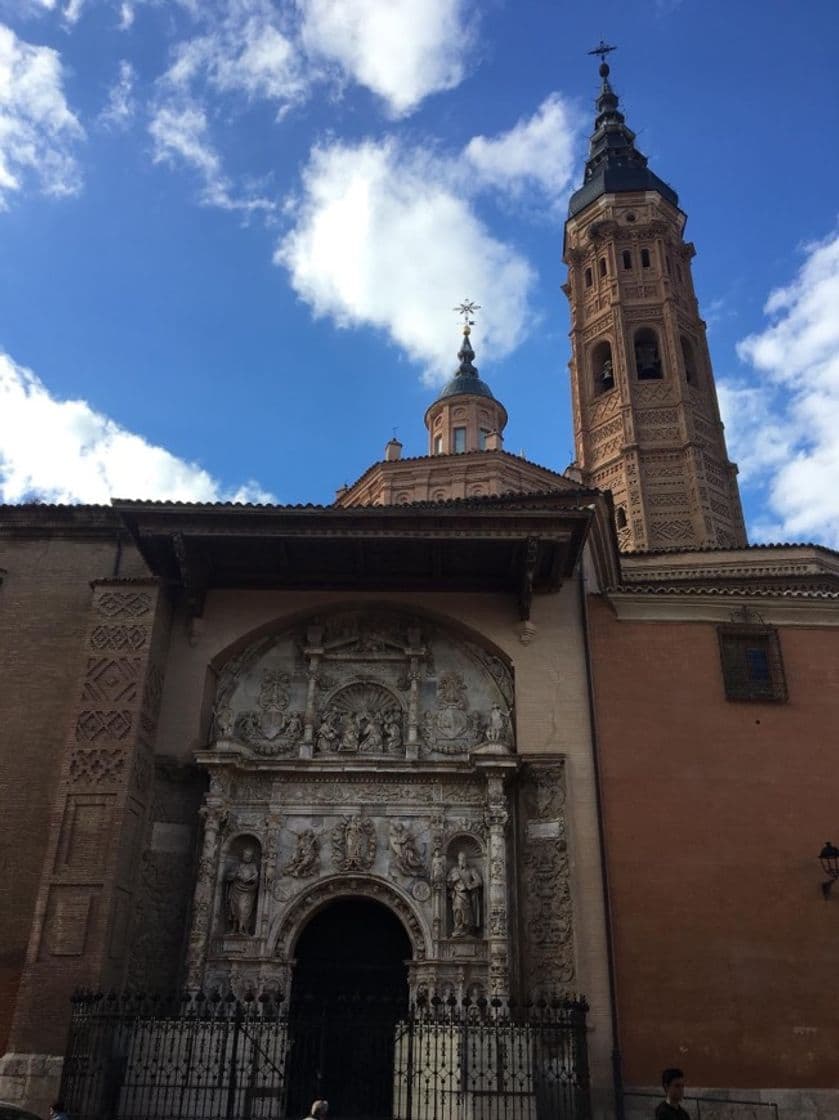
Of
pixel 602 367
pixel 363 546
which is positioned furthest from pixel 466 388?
pixel 363 546

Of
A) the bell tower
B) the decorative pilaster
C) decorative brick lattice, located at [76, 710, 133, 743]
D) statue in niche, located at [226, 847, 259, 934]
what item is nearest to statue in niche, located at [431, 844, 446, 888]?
statue in niche, located at [226, 847, 259, 934]

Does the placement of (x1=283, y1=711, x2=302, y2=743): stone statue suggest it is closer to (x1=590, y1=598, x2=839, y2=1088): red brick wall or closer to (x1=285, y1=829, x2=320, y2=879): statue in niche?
(x1=285, y1=829, x2=320, y2=879): statue in niche

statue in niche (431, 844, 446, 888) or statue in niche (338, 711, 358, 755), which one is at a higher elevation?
statue in niche (338, 711, 358, 755)

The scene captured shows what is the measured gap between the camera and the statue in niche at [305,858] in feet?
43.0

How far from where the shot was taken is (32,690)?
13.8m

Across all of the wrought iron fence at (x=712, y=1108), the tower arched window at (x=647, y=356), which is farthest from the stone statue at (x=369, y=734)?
the tower arched window at (x=647, y=356)

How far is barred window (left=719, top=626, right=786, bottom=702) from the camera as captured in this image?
13766mm

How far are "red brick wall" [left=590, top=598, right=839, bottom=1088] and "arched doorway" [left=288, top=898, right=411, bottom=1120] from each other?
3088 millimetres

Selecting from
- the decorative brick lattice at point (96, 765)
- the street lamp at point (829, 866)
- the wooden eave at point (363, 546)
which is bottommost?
the street lamp at point (829, 866)

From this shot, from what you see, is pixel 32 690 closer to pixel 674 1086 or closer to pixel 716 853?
pixel 716 853

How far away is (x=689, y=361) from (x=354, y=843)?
29.0 metres

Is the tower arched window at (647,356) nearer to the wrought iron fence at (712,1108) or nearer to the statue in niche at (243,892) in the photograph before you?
the statue in niche at (243,892)

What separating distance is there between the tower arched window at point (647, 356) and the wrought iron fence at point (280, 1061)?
28.5 m

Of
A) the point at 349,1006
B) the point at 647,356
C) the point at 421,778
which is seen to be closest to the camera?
the point at 349,1006
